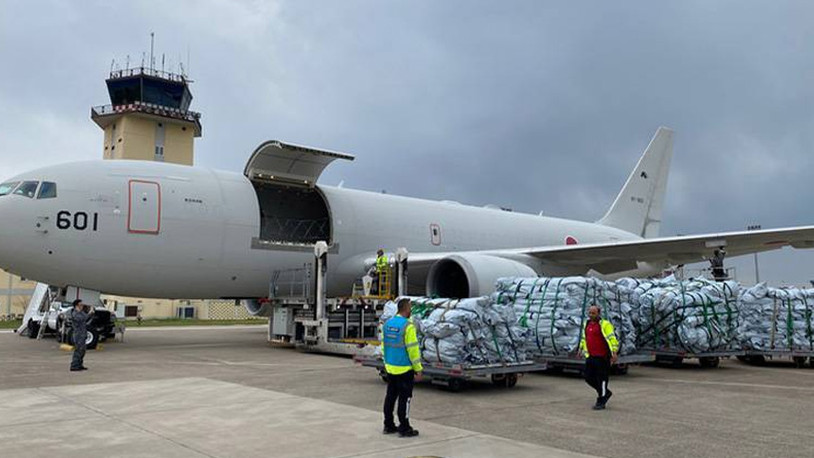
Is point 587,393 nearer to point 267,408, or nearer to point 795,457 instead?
point 795,457

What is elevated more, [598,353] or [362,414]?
[598,353]

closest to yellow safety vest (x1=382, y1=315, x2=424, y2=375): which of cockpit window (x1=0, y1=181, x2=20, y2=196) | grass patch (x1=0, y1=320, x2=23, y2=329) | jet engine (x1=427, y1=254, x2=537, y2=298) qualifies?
jet engine (x1=427, y1=254, x2=537, y2=298)

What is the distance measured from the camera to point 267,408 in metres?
6.90

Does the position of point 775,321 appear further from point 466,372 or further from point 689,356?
point 466,372

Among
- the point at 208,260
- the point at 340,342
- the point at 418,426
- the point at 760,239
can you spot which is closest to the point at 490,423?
the point at 418,426

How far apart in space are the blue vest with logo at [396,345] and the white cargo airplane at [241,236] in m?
6.60

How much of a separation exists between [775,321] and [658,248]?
3283mm

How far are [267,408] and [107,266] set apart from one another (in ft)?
25.0

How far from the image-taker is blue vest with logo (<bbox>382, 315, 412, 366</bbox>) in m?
5.90

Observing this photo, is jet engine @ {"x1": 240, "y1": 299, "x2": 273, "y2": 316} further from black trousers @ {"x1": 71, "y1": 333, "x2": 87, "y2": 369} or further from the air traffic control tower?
the air traffic control tower

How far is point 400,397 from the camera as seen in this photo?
577 cm

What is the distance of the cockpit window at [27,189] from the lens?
12.4 metres

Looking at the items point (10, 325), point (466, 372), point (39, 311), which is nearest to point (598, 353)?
point (466, 372)

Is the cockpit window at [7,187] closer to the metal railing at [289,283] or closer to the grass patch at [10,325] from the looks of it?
the metal railing at [289,283]
